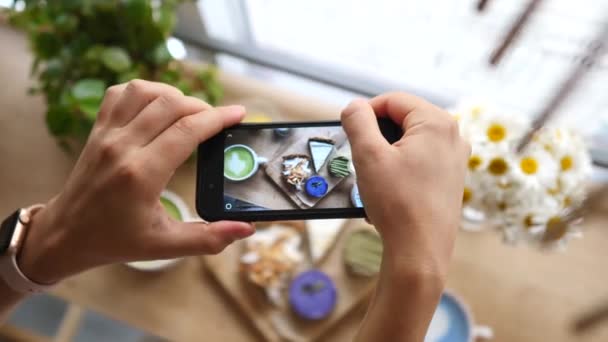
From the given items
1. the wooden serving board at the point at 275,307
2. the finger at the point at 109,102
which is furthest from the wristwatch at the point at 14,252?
the wooden serving board at the point at 275,307

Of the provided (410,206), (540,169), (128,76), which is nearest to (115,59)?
(128,76)

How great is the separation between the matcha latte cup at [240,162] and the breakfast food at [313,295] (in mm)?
247

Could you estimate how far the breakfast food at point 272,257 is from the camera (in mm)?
683

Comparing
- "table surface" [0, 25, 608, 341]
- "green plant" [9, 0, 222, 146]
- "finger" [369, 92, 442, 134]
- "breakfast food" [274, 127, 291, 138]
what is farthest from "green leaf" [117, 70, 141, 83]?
"finger" [369, 92, 442, 134]

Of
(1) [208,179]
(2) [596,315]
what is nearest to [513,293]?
(2) [596,315]

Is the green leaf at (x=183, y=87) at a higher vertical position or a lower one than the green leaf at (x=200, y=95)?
higher

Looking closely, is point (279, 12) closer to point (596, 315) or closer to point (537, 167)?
point (537, 167)

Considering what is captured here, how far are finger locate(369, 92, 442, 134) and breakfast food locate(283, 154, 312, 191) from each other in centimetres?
10

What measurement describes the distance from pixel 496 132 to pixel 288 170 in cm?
27

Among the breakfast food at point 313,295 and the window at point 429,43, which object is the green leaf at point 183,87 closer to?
the window at point 429,43

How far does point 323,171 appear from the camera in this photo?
511 mm

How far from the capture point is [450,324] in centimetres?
65

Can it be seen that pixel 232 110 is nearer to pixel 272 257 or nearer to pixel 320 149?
pixel 320 149

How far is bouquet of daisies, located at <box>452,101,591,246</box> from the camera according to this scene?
567mm
